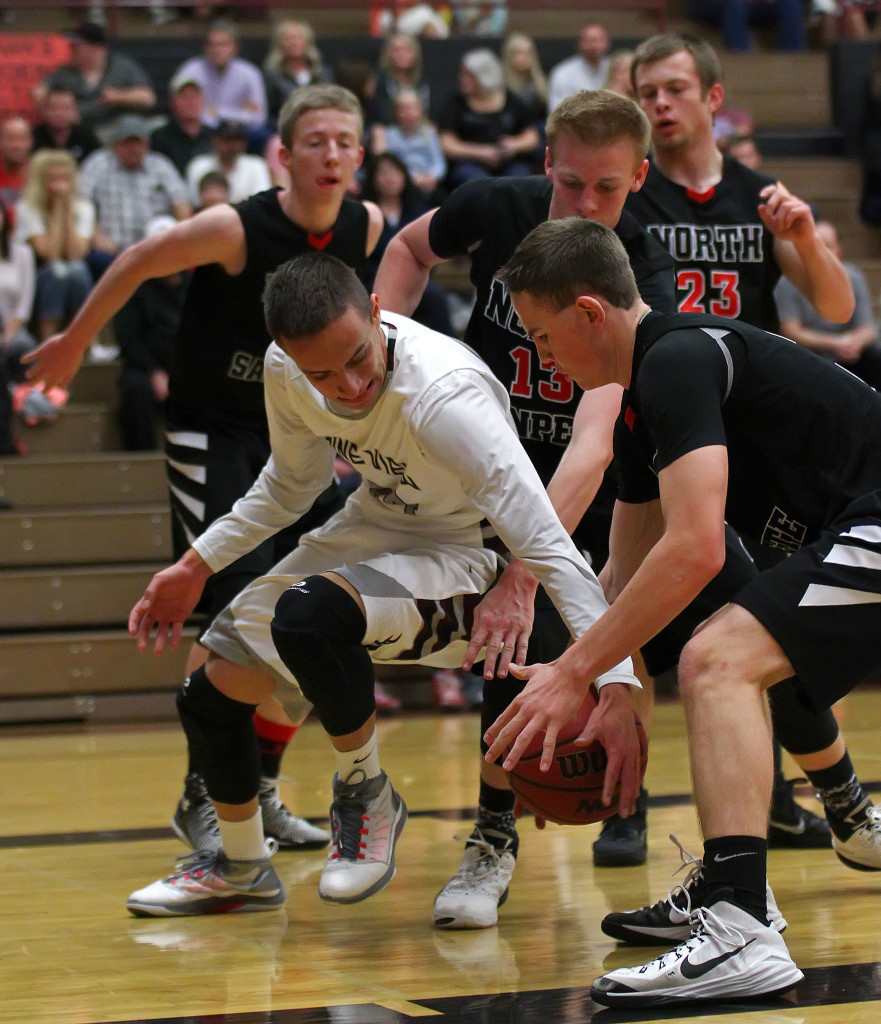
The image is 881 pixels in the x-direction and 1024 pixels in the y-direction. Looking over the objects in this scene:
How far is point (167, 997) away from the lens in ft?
8.91

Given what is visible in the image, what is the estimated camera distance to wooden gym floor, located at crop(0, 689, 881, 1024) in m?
2.61

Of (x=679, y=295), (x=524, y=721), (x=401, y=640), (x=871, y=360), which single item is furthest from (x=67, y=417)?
(x=524, y=721)

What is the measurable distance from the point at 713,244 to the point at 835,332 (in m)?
4.83

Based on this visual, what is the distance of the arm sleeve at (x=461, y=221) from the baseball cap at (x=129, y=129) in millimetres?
6332

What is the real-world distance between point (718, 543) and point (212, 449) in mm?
2058

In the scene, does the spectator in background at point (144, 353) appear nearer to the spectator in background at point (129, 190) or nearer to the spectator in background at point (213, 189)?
the spectator in background at point (213, 189)

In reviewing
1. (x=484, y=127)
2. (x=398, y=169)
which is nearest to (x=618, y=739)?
(x=398, y=169)

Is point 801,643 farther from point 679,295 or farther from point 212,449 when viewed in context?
point 212,449

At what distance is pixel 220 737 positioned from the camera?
339cm

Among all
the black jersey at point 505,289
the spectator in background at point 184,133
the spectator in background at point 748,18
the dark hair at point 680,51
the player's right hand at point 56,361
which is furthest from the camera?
the spectator in background at point 748,18

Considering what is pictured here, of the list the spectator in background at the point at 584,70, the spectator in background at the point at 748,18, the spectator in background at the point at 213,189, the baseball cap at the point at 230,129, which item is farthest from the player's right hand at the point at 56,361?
the spectator in background at the point at 748,18

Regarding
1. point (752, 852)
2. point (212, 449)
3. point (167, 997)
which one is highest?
point (212, 449)

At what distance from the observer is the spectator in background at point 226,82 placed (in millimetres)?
10688

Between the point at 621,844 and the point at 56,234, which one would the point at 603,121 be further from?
the point at 56,234
